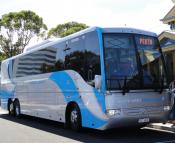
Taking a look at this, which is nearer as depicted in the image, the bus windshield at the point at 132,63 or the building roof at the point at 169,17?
the bus windshield at the point at 132,63

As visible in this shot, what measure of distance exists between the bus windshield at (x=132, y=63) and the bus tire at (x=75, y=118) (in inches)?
87.4

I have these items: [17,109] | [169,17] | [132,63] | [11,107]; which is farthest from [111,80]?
[169,17]

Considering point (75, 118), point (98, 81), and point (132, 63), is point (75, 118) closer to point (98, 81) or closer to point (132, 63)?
point (98, 81)

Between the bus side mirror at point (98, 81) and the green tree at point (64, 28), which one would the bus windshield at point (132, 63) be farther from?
the green tree at point (64, 28)

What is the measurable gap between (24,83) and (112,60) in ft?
27.5

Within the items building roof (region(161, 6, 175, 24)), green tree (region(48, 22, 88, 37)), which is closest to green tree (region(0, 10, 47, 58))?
green tree (region(48, 22, 88, 37))

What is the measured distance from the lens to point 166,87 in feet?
41.4

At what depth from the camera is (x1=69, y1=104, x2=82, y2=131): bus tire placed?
Answer: 44.4 ft

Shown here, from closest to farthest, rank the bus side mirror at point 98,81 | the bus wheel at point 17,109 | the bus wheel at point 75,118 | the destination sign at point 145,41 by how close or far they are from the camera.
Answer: the bus side mirror at point 98,81, the destination sign at point 145,41, the bus wheel at point 75,118, the bus wheel at point 17,109

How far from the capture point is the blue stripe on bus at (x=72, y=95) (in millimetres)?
12336

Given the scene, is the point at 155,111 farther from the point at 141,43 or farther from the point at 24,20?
the point at 24,20

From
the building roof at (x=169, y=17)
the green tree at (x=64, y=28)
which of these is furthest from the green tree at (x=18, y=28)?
the building roof at (x=169, y=17)

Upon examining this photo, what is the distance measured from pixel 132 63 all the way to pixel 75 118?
9.35 ft

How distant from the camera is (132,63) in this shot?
12.2 metres
